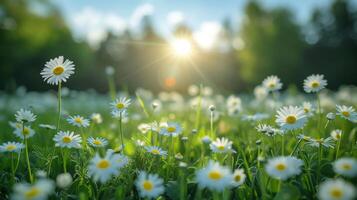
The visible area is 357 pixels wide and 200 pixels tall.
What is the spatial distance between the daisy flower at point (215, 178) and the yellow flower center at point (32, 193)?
20.1 inches

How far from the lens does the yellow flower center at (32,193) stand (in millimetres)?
868

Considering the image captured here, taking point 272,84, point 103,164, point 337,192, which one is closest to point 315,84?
point 272,84

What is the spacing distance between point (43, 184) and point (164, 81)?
21.4 meters

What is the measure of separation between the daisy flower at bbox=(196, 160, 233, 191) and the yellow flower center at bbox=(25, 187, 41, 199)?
0.51m

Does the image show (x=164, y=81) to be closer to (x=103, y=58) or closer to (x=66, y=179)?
(x=103, y=58)

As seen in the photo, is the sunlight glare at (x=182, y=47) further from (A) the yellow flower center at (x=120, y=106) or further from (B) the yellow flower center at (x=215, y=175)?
(B) the yellow flower center at (x=215, y=175)

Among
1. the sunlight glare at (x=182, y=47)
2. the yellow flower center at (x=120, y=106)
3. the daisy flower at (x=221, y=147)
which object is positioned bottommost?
the daisy flower at (x=221, y=147)

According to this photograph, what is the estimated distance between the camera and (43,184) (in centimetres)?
85

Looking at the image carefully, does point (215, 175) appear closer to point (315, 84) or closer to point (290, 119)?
point (290, 119)

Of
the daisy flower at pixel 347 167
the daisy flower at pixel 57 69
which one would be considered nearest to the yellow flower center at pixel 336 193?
the daisy flower at pixel 347 167

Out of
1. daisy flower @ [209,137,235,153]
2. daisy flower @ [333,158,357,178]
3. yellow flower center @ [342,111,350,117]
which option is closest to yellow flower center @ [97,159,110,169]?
daisy flower @ [209,137,235,153]

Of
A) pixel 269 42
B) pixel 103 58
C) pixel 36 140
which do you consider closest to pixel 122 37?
pixel 103 58

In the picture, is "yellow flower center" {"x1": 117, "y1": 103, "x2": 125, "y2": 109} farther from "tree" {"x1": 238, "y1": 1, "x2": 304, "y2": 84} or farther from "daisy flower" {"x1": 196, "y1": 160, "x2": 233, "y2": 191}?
"tree" {"x1": 238, "y1": 1, "x2": 304, "y2": 84}

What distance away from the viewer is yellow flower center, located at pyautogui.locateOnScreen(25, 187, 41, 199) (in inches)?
34.2
